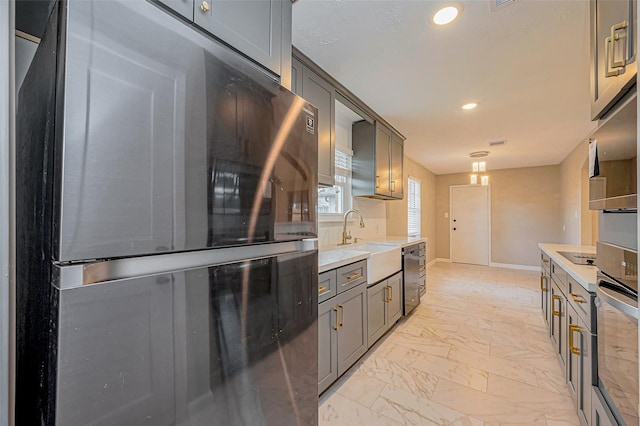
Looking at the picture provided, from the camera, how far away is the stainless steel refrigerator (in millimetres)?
484

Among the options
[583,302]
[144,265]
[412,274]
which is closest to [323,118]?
[144,265]

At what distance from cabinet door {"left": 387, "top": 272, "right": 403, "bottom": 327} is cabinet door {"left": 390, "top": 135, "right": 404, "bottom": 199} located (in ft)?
3.94

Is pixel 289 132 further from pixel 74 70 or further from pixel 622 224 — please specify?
pixel 622 224

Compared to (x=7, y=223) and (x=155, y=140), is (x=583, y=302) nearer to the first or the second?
(x=155, y=140)

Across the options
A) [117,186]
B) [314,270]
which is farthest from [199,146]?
[314,270]

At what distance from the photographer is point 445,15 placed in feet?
5.00

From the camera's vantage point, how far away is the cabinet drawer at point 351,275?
190 centimetres

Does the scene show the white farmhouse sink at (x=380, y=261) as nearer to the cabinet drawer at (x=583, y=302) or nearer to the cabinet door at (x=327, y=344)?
the cabinet door at (x=327, y=344)

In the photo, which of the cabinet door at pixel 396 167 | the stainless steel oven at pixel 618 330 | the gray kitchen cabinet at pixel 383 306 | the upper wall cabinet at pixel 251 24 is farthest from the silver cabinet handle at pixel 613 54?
the cabinet door at pixel 396 167

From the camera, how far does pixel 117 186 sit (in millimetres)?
531

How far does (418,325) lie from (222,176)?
9.86 ft

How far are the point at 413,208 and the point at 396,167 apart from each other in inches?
87.3

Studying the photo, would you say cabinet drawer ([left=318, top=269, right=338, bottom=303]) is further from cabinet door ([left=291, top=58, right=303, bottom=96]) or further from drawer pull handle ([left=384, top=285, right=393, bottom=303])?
cabinet door ([left=291, top=58, right=303, bottom=96])

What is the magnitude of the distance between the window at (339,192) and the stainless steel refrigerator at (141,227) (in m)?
2.03
